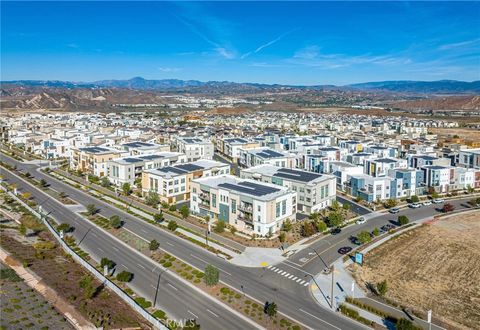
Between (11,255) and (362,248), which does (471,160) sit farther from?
(11,255)

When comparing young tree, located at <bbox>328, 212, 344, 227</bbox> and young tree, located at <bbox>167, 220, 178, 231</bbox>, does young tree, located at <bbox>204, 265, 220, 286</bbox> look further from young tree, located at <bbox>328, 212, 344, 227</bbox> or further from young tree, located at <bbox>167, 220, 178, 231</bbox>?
young tree, located at <bbox>328, 212, 344, 227</bbox>

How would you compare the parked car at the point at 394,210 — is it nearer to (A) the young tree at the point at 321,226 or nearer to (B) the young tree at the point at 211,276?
(A) the young tree at the point at 321,226

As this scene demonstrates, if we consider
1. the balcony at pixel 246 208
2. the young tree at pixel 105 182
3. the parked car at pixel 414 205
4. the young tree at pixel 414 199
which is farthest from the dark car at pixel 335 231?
the young tree at pixel 105 182

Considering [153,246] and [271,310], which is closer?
[271,310]

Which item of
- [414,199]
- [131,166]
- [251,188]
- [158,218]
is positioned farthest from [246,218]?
[131,166]

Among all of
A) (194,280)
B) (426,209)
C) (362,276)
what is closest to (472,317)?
(362,276)

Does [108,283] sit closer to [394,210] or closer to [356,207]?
[356,207]

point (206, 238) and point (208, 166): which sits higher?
point (208, 166)
